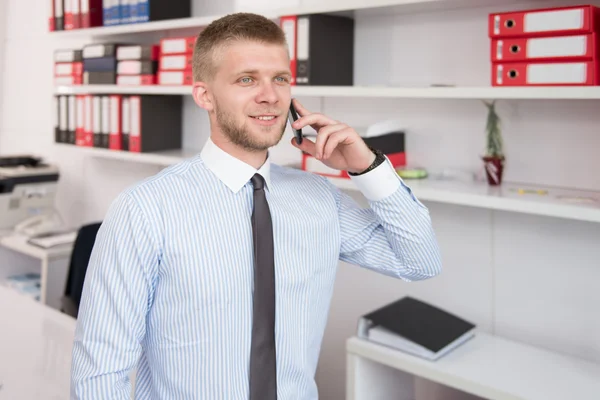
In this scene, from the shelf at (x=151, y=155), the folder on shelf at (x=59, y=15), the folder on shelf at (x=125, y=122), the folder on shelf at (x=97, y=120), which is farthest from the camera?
the folder on shelf at (x=59, y=15)

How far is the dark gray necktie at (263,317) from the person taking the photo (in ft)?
4.17

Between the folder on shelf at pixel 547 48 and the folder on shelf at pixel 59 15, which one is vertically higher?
the folder on shelf at pixel 59 15

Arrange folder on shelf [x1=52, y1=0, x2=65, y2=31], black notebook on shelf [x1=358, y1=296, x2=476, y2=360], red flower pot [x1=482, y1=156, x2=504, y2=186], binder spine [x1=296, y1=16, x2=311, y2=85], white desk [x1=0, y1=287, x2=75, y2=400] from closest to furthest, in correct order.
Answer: white desk [x1=0, y1=287, x2=75, y2=400]
black notebook on shelf [x1=358, y1=296, x2=476, y2=360]
red flower pot [x1=482, y1=156, x2=504, y2=186]
binder spine [x1=296, y1=16, x2=311, y2=85]
folder on shelf [x1=52, y1=0, x2=65, y2=31]

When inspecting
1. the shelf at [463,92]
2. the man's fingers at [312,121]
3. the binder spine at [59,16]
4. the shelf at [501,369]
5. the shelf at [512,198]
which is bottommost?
the shelf at [501,369]

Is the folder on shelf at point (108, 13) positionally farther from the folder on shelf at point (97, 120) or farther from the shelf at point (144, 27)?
the folder on shelf at point (97, 120)

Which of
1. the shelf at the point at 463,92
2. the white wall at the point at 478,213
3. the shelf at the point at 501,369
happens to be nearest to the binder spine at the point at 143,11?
the shelf at the point at 463,92

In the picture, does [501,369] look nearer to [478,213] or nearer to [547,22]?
[478,213]

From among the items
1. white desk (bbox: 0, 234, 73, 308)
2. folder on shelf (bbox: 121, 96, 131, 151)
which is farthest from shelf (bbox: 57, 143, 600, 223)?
white desk (bbox: 0, 234, 73, 308)

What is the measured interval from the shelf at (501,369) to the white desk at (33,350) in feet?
2.96

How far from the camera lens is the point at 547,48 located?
5.97ft

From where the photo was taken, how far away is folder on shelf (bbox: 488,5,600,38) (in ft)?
5.74

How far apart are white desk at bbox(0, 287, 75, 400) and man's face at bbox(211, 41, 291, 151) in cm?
94

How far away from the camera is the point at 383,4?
2.10 m

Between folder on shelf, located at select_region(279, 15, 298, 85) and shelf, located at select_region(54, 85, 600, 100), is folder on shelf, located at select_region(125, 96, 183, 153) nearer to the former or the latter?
shelf, located at select_region(54, 85, 600, 100)
